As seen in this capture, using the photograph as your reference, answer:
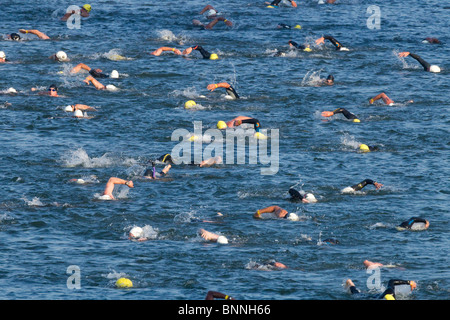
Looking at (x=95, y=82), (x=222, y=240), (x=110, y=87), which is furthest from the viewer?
(x=110, y=87)

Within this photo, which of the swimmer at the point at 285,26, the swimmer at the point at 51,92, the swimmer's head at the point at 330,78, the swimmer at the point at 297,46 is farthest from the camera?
the swimmer at the point at 285,26

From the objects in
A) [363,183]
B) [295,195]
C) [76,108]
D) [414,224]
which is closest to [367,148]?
[363,183]

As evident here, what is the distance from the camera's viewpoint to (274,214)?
28078 millimetres

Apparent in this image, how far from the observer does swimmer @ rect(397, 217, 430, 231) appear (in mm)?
26839

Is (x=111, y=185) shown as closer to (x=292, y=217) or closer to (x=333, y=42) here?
(x=292, y=217)

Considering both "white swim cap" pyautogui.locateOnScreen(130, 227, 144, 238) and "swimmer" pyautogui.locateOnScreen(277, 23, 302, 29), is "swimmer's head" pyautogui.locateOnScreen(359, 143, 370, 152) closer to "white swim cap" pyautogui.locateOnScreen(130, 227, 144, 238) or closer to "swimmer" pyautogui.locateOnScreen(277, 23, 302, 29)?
"white swim cap" pyautogui.locateOnScreen(130, 227, 144, 238)

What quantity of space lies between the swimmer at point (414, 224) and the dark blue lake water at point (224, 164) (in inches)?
11.3

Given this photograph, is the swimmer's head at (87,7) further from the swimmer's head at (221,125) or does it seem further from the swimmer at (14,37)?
the swimmer's head at (221,125)

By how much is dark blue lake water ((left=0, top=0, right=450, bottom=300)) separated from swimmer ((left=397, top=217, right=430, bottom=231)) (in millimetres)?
286

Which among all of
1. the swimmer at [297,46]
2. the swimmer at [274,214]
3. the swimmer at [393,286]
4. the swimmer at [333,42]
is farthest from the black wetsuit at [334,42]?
the swimmer at [393,286]

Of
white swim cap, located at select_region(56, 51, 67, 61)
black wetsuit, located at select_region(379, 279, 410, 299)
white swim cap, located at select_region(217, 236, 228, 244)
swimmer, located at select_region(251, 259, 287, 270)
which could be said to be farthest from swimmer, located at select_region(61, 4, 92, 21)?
black wetsuit, located at select_region(379, 279, 410, 299)

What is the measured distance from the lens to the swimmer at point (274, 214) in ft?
91.4

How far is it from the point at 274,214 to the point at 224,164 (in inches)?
213
